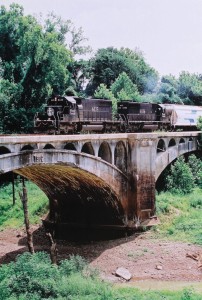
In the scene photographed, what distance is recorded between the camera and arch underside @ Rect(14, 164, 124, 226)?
2790cm

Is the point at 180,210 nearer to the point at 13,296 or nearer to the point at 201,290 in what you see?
the point at 201,290

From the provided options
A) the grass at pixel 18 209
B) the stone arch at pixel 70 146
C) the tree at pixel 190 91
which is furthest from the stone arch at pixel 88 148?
the tree at pixel 190 91

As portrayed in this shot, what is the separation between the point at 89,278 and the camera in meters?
21.3

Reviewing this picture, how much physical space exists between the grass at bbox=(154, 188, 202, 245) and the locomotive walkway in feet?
4.61

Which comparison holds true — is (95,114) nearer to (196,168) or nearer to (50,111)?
(50,111)

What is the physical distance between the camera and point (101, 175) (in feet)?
88.1

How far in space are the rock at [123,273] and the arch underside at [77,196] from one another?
543 centimetres

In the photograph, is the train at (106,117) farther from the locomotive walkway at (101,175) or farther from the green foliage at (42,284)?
the green foliage at (42,284)

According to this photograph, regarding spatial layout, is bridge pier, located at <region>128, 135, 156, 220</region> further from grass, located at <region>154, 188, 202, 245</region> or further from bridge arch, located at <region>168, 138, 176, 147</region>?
bridge arch, located at <region>168, 138, 176, 147</region>

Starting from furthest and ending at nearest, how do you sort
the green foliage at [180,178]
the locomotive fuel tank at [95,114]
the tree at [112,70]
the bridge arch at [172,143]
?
the tree at [112,70] < the bridge arch at [172,143] < the green foliage at [180,178] < the locomotive fuel tank at [95,114]

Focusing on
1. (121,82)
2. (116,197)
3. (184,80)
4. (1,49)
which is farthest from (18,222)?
(184,80)

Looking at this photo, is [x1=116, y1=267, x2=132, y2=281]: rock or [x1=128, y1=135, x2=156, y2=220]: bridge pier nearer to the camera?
[x1=116, y1=267, x2=132, y2=281]: rock

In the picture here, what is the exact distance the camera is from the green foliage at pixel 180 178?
121ft

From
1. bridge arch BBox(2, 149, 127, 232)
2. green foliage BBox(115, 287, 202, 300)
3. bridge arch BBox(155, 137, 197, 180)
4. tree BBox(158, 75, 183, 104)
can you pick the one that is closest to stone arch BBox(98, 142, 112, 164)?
bridge arch BBox(2, 149, 127, 232)
